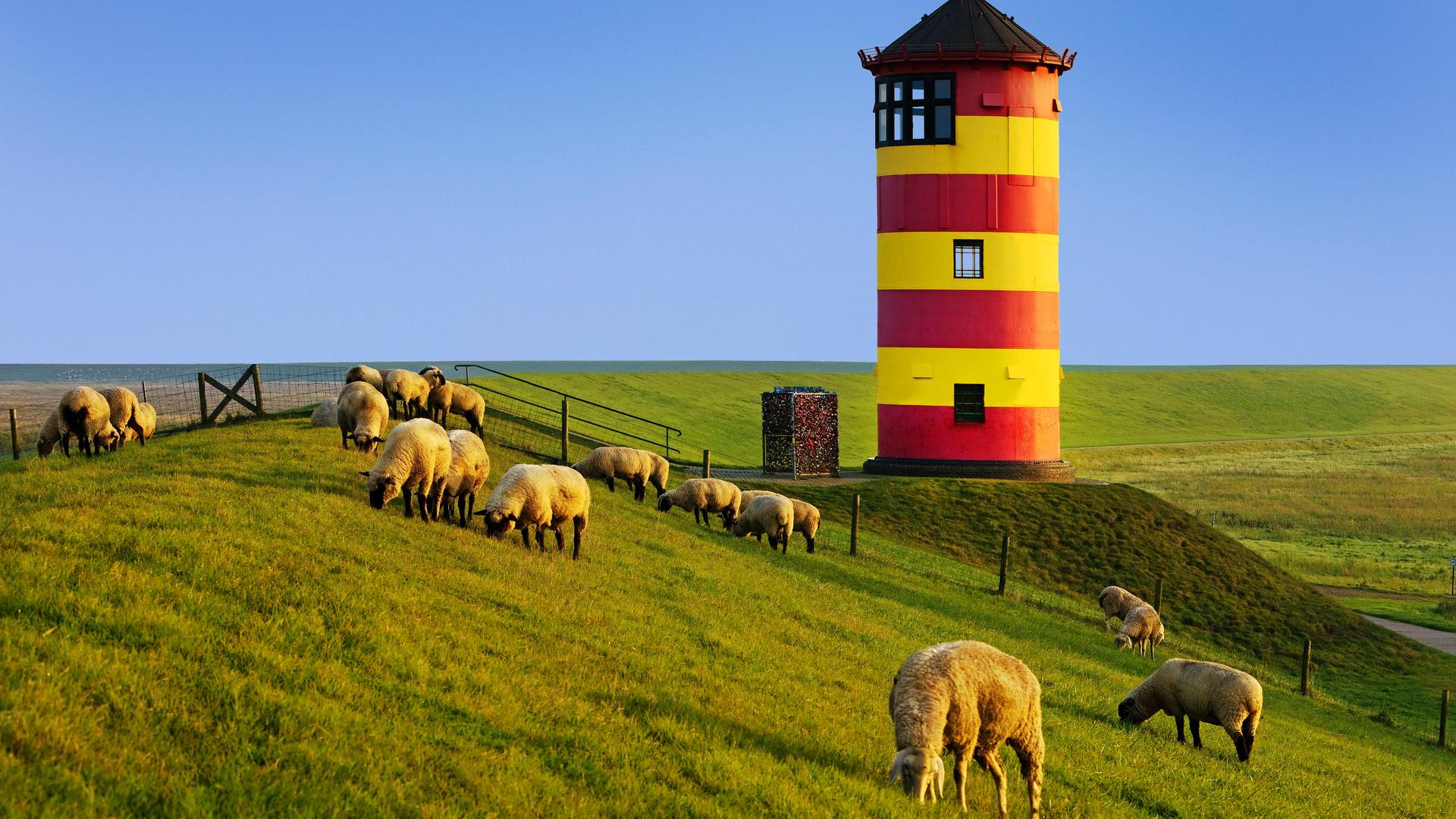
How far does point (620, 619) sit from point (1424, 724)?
2204cm

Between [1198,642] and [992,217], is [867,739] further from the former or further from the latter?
[992,217]

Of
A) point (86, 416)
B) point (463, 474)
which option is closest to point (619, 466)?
point (463, 474)

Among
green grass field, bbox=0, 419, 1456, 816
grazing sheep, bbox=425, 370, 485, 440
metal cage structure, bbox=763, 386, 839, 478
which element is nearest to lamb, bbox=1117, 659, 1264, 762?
green grass field, bbox=0, 419, 1456, 816

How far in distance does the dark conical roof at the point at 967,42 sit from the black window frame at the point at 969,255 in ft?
19.6

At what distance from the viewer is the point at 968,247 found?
42625 millimetres

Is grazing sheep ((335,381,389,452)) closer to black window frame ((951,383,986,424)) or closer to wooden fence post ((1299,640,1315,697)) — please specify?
wooden fence post ((1299,640,1315,697))

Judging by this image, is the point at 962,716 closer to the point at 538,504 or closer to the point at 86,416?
the point at 538,504

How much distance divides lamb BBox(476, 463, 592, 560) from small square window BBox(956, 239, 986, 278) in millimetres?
24692

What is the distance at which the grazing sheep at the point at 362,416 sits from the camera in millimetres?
24844

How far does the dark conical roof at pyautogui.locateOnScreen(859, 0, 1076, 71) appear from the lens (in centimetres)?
4244

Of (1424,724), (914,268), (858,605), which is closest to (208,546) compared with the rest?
(858,605)

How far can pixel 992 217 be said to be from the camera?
42.6 m

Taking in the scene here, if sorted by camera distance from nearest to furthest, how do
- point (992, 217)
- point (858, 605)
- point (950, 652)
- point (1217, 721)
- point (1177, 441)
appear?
point (950, 652) < point (1217, 721) < point (858, 605) < point (992, 217) < point (1177, 441)

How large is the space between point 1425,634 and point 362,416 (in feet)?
105
